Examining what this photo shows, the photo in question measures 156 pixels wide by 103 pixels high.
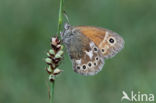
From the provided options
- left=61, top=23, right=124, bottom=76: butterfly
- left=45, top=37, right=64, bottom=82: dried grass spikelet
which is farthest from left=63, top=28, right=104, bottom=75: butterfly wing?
left=45, top=37, right=64, bottom=82: dried grass spikelet

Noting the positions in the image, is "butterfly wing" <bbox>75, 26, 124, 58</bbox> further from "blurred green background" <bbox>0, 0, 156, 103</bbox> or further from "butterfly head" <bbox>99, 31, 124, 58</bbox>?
"blurred green background" <bbox>0, 0, 156, 103</bbox>

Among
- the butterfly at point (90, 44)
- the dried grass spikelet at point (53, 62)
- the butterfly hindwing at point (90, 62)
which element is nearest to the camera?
the dried grass spikelet at point (53, 62)

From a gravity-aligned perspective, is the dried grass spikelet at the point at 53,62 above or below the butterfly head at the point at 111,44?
below

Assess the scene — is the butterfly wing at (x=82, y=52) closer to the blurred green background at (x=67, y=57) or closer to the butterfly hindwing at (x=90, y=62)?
the butterfly hindwing at (x=90, y=62)

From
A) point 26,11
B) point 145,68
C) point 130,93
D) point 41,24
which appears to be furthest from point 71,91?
point 26,11

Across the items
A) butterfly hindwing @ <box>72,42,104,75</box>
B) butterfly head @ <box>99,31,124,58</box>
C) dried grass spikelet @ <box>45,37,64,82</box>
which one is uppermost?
Result: butterfly head @ <box>99,31,124,58</box>

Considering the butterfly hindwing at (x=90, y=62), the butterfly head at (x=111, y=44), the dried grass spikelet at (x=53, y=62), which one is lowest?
the dried grass spikelet at (x=53, y=62)

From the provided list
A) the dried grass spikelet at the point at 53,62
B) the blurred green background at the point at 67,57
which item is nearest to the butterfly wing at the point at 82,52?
the dried grass spikelet at the point at 53,62
